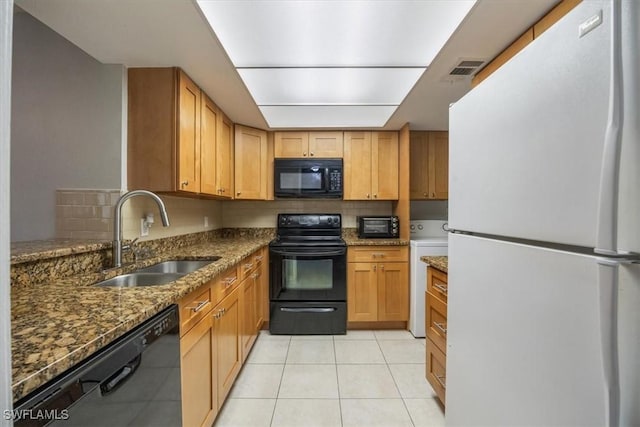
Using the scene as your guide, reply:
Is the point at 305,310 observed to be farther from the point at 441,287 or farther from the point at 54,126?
the point at 54,126

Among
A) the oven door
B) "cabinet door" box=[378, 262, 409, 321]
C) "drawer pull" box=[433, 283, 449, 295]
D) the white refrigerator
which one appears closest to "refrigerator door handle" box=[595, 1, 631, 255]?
the white refrigerator

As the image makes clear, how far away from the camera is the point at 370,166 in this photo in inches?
120

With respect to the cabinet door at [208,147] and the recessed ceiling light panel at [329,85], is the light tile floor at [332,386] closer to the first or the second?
the cabinet door at [208,147]

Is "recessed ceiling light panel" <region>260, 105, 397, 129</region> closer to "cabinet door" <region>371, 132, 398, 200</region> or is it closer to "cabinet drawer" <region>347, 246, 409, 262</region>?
"cabinet door" <region>371, 132, 398, 200</region>

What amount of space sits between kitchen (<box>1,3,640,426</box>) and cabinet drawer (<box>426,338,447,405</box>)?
4.47 ft

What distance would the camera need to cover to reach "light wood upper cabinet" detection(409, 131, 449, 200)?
10.1 ft

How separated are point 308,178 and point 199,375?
6.92 ft

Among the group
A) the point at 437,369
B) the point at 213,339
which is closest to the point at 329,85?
the point at 213,339

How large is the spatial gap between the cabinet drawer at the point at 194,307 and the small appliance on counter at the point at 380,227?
197cm

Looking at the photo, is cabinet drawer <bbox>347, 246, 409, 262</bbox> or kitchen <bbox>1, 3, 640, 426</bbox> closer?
kitchen <bbox>1, 3, 640, 426</bbox>

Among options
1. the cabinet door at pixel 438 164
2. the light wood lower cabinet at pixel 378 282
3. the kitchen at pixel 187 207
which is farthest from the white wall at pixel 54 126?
the cabinet door at pixel 438 164

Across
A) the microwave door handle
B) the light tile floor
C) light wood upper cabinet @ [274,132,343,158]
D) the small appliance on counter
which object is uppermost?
light wood upper cabinet @ [274,132,343,158]

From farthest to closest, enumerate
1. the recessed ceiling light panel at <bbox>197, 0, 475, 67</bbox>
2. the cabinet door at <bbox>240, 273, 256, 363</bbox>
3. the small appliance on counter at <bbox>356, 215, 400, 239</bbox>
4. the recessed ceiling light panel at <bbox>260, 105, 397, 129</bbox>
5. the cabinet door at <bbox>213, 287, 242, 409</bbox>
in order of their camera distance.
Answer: the small appliance on counter at <bbox>356, 215, 400, 239</bbox>, the recessed ceiling light panel at <bbox>260, 105, 397, 129</bbox>, the cabinet door at <bbox>240, 273, 256, 363</bbox>, the cabinet door at <bbox>213, 287, 242, 409</bbox>, the recessed ceiling light panel at <bbox>197, 0, 475, 67</bbox>

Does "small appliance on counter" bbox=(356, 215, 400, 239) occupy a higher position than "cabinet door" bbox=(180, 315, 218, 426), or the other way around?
"small appliance on counter" bbox=(356, 215, 400, 239)
